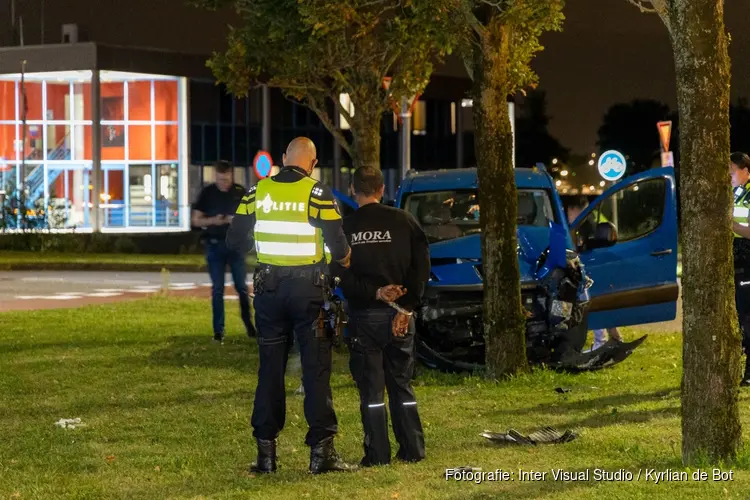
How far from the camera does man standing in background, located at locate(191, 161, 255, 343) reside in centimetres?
1475

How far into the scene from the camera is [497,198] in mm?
12062

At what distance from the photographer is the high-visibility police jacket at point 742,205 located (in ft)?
35.2

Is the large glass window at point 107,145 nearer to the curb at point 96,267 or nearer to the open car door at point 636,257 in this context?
the curb at point 96,267

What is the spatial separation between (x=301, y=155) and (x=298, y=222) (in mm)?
389

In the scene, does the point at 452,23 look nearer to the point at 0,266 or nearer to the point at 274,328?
the point at 274,328

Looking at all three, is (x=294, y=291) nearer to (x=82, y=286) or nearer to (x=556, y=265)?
(x=556, y=265)

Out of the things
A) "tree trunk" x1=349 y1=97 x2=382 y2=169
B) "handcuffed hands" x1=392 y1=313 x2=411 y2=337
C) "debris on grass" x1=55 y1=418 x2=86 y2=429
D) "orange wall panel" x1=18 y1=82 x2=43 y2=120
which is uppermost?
"orange wall panel" x1=18 y1=82 x2=43 y2=120

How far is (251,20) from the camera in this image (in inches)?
741

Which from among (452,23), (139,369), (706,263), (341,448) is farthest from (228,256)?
(706,263)

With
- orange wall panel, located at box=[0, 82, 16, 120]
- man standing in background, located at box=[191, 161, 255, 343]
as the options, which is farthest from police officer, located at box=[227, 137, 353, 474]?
orange wall panel, located at box=[0, 82, 16, 120]

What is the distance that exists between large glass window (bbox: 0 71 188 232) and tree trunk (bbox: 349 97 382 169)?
33755 millimetres

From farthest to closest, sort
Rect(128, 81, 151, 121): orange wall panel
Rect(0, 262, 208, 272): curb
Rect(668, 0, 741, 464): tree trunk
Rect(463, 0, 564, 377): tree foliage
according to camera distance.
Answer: Rect(128, 81, 151, 121): orange wall panel, Rect(0, 262, 208, 272): curb, Rect(463, 0, 564, 377): tree foliage, Rect(668, 0, 741, 464): tree trunk

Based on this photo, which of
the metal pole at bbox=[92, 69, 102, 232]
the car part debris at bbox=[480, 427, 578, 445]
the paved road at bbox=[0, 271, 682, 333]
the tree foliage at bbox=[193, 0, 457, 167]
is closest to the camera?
the car part debris at bbox=[480, 427, 578, 445]

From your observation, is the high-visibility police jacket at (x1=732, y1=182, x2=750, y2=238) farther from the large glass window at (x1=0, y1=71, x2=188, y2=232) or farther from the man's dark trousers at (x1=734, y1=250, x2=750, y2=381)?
the large glass window at (x1=0, y1=71, x2=188, y2=232)
